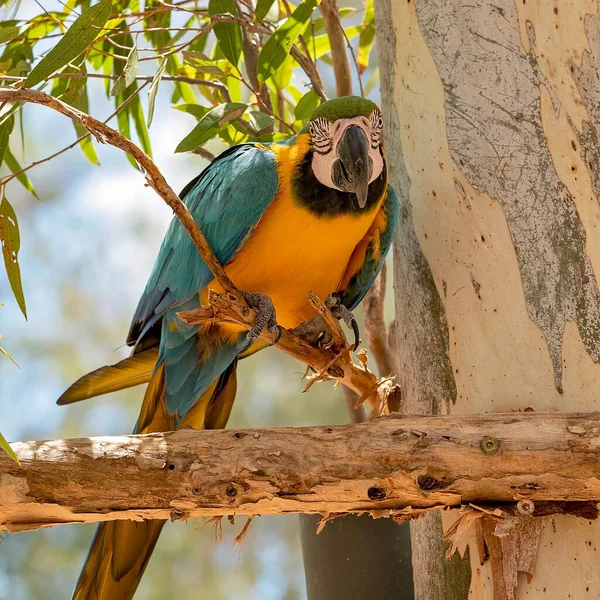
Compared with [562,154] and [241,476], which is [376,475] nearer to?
[241,476]

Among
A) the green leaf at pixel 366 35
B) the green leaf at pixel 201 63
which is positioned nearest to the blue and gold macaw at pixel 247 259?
the green leaf at pixel 201 63

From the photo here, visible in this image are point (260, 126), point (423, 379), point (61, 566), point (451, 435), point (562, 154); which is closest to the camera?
point (451, 435)

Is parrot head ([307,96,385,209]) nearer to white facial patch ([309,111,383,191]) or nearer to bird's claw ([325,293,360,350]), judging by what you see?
white facial patch ([309,111,383,191])

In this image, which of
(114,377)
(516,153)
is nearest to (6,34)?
(114,377)

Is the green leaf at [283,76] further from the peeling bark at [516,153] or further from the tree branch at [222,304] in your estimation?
the tree branch at [222,304]

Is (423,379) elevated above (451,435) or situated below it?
above

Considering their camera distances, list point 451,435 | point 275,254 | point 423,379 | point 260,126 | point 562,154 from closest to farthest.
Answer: point 451,435, point 562,154, point 423,379, point 275,254, point 260,126

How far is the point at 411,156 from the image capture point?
1.16 meters

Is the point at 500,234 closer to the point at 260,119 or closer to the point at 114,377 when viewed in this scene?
the point at 260,119

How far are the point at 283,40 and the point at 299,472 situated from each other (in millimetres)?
792

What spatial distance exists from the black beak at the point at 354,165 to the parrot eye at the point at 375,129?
2 centimetres

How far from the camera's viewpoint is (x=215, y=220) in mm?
1224

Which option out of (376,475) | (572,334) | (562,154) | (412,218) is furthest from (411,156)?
(376,475)

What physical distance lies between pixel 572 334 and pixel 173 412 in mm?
678
